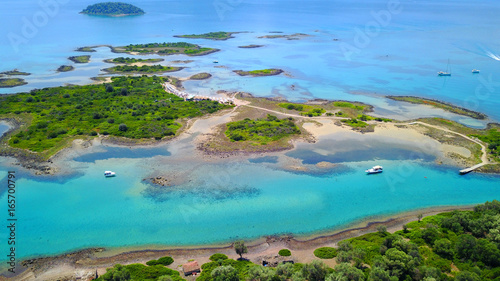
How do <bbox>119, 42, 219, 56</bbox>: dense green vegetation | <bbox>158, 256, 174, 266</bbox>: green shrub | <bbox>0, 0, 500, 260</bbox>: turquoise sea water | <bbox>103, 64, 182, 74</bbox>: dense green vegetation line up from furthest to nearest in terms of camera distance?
1. <bbox>119, 42, 219, 56</bbox>: dense green vegetation
2. <bbox>103, 64, 182, 74</bbox>: dense green vegetation
3. <bbox>0, 0, 500, 260</bbox>: turquoise sea water
4. <bbox>158, 256, 174, 266</bbox>: green shrub

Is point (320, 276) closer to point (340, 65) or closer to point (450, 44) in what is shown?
point (340, 65)

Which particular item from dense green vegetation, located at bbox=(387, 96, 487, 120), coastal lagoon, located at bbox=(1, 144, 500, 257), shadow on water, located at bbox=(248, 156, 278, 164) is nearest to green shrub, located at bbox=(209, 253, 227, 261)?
coastal lagoon, located at bbox=(1, 144, 500, 257)

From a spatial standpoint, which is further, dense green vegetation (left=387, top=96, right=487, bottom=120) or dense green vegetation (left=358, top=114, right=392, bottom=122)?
dense green vegetation (left=387, top=96, right=487, bottom=120)

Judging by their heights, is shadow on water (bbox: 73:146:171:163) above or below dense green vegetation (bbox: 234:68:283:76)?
below

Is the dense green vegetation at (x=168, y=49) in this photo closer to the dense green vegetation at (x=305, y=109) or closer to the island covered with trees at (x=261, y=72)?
the island covered with trees at (x=261, y=72)

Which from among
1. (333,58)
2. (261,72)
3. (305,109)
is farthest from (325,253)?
(333,58)

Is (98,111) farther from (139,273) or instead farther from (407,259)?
(407,259)

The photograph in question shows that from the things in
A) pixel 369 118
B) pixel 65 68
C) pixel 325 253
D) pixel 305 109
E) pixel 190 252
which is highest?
pixel 65 68

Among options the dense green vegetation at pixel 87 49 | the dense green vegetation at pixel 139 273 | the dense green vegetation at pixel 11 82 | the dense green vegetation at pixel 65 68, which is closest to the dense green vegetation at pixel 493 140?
the dense green vegetation at pixel 139 273

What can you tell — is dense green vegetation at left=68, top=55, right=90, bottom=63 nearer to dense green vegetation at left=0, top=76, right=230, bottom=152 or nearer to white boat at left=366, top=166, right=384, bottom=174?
dense green vegetation at left=0, top=76, right=230, bottom=152
